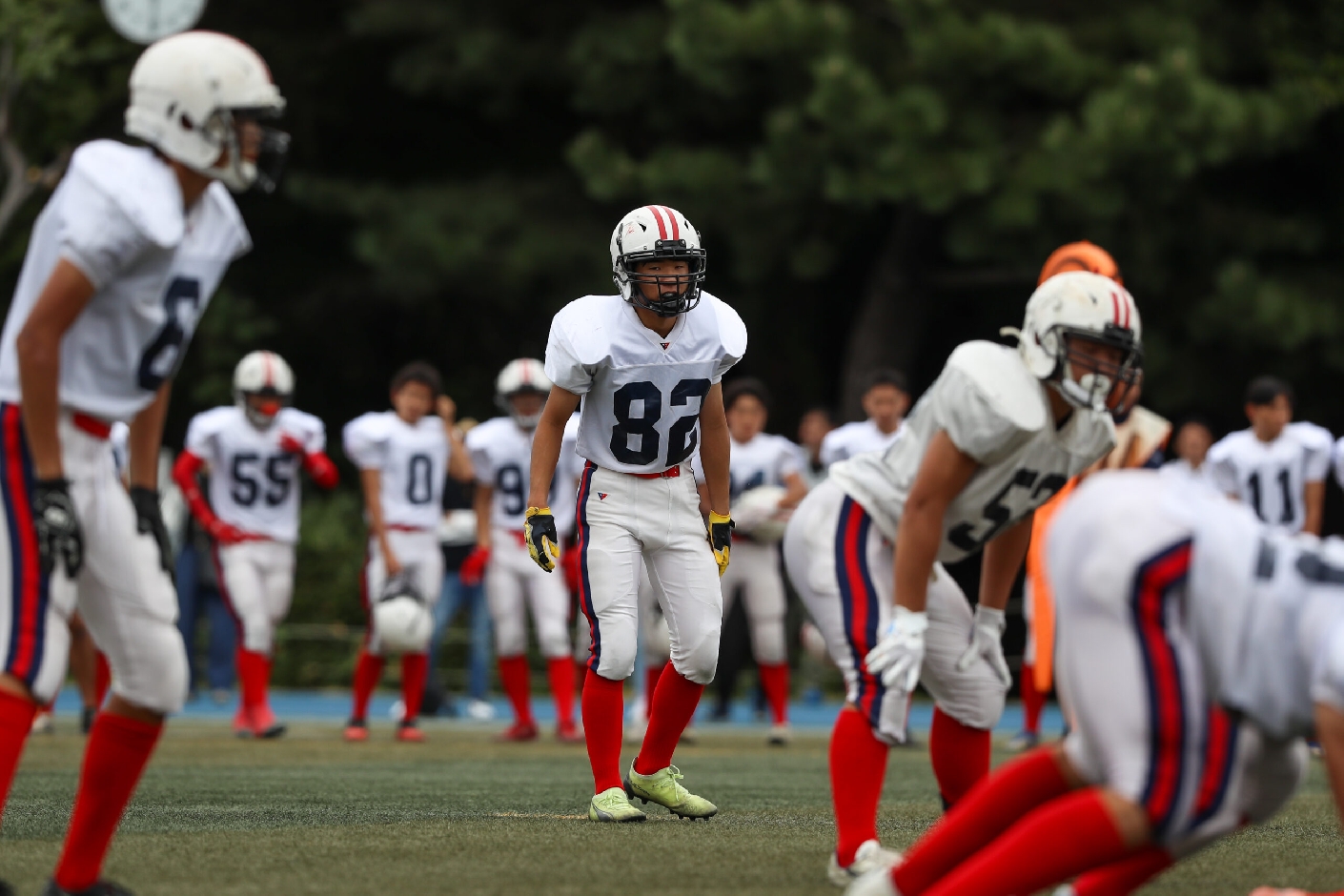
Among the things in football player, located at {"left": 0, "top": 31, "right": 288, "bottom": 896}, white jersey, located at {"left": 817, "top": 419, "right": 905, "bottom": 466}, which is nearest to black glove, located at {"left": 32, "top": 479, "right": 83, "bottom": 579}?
football player, located at {"left": 0, "top": 31, "right": 288, "bottom": 896}

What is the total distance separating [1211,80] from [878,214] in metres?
3.58

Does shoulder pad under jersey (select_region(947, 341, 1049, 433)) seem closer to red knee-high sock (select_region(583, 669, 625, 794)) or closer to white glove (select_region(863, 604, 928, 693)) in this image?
white glove (select_region(863, 604, 928, 693))

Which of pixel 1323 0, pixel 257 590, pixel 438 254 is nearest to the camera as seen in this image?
pixel 257 590

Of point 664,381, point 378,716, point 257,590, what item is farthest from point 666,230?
point 378,716

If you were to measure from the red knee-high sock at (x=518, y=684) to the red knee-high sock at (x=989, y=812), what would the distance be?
670 cm

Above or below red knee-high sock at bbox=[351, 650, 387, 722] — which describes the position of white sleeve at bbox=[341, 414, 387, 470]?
above

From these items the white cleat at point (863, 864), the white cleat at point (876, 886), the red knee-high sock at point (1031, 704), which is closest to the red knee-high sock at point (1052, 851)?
the white cleat at point (876, 886)

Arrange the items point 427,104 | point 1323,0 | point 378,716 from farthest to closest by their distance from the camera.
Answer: point 427,104 < point 1323,0 < point 378,716

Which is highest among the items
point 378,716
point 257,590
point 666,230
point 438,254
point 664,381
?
point 438,254

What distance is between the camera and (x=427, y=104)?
19.0m

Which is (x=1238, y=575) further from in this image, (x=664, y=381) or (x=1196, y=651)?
(x=664, y=381)

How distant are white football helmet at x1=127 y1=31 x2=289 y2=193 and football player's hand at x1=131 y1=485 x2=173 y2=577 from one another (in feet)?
2.30

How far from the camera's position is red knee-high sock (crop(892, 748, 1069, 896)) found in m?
3.49

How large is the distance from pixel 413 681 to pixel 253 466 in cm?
152
